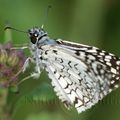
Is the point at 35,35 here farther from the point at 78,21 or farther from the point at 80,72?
the point at 78,21

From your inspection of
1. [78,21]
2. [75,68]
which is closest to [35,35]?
[75,68]

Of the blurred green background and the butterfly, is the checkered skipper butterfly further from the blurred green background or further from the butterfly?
the blurred green background

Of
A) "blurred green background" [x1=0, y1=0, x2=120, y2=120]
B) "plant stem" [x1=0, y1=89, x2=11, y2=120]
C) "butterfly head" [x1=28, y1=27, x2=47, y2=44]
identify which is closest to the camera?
"plant stem" [x1=0, y1=89, x2=11, y2=120]

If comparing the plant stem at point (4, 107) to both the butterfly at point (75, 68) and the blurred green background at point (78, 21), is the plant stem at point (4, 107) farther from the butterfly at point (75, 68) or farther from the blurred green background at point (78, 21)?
the blurred green background at point (78, 21)

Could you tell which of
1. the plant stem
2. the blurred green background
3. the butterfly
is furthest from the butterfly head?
the blurred green background

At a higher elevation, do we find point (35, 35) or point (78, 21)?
point (35, 35)

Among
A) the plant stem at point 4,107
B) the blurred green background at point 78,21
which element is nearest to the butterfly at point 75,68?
the plant stem at point 4,107

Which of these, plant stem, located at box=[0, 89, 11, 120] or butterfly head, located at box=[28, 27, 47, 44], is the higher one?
butterfly head, located at box=[28, 27, 47, 44]

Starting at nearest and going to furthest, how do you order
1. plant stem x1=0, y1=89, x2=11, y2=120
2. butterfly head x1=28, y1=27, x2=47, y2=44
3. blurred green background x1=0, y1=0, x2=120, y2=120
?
plant stem x1=0, y1=89, x2=11, y2=120 < butterfly head x1=28, y1=27, x2=47, y2=44 < blurred green background x1=0, y1=0, x2=120, y2=120
